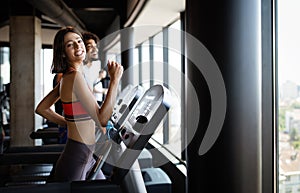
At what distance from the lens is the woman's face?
6.19 feet

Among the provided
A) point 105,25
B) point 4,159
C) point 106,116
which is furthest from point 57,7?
point 105,25

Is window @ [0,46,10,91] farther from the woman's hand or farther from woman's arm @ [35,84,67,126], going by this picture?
the woman's hand

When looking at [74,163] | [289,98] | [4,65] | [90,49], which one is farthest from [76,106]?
[4,65]

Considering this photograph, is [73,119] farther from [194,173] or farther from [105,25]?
[105,25]

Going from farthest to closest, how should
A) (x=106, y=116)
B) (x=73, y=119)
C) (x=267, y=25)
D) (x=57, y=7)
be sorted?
(x=57, y=7)
(x=73, y=119)
(x=106, y=116)
(x=267, y=25)

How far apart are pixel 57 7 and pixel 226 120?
385 centimetres

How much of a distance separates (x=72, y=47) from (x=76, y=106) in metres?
0.34

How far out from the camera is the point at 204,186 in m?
1.43

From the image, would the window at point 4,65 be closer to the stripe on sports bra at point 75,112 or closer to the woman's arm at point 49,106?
the woman's arm at point 49,106

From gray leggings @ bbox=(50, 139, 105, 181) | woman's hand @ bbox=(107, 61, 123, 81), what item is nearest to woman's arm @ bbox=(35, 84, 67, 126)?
gray leggings @ bbox=(50, 139, 105, 181)

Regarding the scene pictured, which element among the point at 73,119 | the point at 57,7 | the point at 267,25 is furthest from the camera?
the point at 57,7

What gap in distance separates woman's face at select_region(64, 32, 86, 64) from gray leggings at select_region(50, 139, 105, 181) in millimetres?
444

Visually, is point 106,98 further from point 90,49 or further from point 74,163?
point 90,49

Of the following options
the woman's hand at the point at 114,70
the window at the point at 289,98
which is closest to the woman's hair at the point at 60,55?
the woman's hand at the point at 114,70
